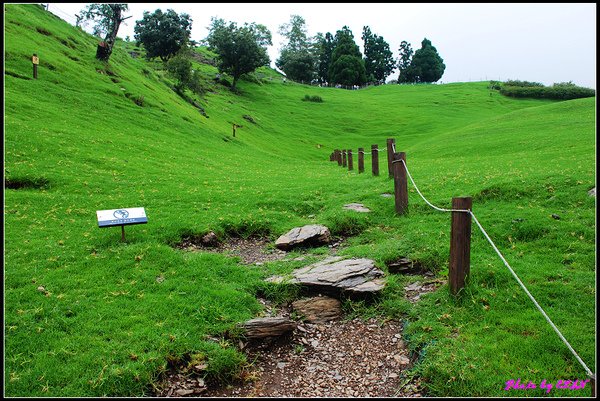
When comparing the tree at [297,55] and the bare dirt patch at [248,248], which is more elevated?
the tree at [297,55]

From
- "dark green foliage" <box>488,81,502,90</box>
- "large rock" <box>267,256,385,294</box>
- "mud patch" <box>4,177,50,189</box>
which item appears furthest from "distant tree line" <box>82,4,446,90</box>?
"large rock" <box>267,256,385,294</box>

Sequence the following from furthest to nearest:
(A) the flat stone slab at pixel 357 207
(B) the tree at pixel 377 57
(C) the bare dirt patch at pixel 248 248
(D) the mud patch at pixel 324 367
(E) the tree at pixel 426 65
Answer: (B) the tree at pixel 377 57
(E) the tree at pixel 426 65
(A) the flat stone slab at pixel 357 207
(C) the bare dirt patch at pixel 248 248
(D) the mud patch at pixel 324 367

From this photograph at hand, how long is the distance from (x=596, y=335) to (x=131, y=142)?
2553 cm

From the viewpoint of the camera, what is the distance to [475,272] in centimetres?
779

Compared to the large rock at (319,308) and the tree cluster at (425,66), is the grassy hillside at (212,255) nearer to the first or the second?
the large rock at (319,308)

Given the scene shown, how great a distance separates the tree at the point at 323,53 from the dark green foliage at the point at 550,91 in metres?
53.9

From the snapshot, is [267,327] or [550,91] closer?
[267,327]

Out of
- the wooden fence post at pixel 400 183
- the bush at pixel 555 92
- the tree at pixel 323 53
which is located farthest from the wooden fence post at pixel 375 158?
the tree at pixel 323 53

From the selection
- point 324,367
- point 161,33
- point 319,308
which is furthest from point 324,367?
point 161,33

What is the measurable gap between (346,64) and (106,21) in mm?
61012

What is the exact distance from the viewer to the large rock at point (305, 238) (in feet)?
35.7

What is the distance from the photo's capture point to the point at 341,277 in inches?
327

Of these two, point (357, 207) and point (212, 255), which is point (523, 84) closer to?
point (357, 207)

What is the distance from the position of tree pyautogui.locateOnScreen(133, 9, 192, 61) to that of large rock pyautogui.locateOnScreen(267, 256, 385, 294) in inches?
3215
